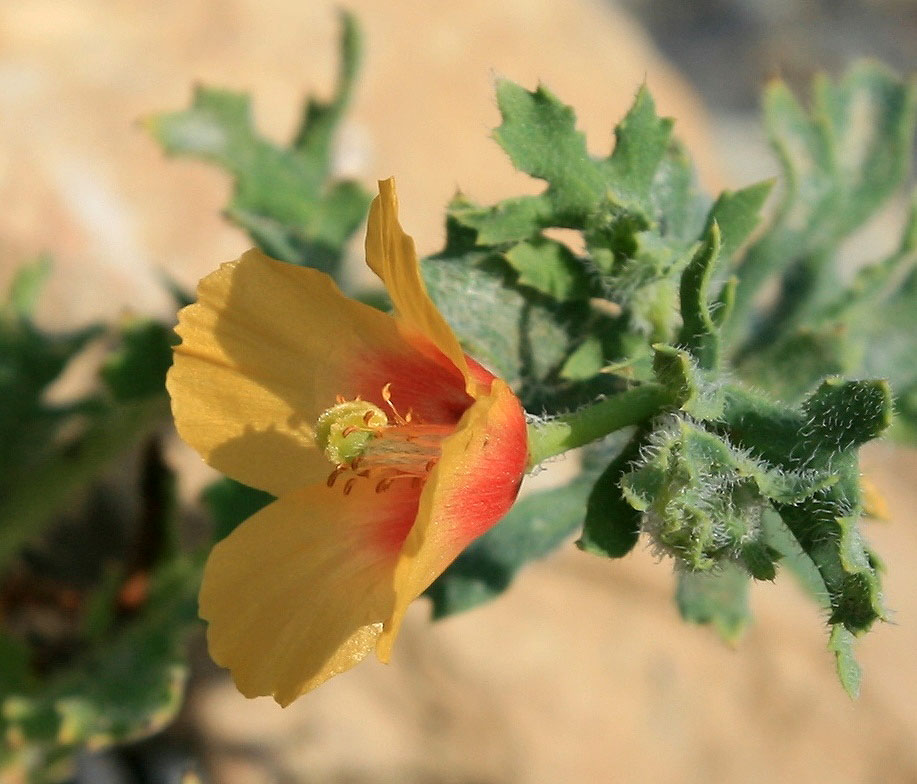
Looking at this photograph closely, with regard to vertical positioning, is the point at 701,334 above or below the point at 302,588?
above

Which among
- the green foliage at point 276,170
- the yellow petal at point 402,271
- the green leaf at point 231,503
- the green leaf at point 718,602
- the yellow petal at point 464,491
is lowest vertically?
the green leaf at point 231,503

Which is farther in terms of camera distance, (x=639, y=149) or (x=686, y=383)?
(x=639, y=149)

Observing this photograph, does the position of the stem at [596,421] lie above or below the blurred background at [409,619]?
above

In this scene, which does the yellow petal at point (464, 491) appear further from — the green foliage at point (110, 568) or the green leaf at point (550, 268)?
the green foliage at point (110, 568)

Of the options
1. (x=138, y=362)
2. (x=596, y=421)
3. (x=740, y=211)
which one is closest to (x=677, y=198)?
(x=740, y=211)

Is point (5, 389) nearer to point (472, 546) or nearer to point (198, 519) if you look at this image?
point (198, 519)

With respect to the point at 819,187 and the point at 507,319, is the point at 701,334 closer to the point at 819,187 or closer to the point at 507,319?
the point at 507,319

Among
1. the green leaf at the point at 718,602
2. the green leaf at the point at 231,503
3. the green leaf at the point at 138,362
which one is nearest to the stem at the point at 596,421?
the green leaf at the point at 718,602
